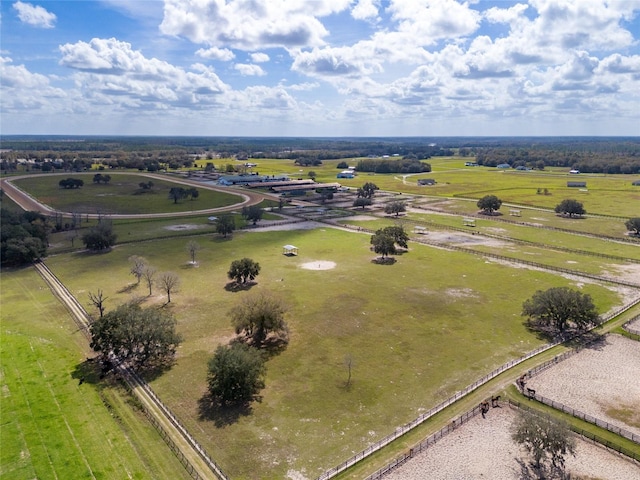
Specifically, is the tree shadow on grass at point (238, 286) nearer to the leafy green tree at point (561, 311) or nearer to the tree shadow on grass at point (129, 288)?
the tree shadow on grass at point (129, 288)

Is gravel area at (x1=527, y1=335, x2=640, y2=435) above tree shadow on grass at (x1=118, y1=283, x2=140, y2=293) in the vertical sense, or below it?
above

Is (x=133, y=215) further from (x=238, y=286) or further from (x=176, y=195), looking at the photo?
(x=238, y=286)

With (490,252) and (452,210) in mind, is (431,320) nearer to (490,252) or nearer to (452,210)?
(490,252)

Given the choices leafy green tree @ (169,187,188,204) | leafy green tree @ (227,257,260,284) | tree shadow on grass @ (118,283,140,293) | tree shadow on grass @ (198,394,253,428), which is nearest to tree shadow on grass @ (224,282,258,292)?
leafy green tree @ (227,257,260,284)

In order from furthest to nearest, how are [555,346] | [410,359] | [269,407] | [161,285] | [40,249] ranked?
[40,249], [161,285], [555,346], [410,359], [269,407]

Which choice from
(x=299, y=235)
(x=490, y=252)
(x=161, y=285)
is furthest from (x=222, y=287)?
(x=490, y=252)

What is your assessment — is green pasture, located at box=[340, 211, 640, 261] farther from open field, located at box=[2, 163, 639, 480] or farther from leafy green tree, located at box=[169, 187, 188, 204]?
leafy green tree, located at box=[169, 187, 188, 204]
